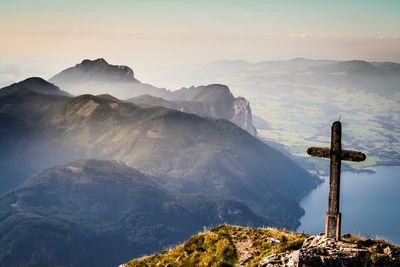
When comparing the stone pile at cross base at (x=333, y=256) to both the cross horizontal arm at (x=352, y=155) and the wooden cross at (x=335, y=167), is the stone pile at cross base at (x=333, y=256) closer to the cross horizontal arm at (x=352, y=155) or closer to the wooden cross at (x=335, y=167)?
the wooden cross at (x=335, y=167)

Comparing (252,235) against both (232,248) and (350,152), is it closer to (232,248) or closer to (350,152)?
(232,248)

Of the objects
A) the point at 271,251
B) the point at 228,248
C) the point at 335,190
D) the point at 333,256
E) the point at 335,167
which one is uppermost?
the point at 335,167

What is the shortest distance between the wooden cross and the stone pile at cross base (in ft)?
1.72

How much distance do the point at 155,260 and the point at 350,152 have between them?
11.6 metres

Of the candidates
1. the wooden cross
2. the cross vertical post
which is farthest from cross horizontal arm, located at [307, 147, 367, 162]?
the cross vertical post

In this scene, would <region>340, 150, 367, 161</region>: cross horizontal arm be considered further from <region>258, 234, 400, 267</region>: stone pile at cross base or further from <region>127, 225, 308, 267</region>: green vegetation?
<region>127, 225, 308, 267</region>: green vegetation

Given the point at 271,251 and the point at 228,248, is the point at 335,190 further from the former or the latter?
the point at 228,248

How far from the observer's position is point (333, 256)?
49.2ft

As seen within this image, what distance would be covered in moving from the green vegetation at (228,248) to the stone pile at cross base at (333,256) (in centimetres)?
207

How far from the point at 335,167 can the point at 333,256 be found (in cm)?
415

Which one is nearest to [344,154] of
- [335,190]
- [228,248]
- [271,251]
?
[335,190]

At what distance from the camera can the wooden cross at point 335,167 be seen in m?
17.2

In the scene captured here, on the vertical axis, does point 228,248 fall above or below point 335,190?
below

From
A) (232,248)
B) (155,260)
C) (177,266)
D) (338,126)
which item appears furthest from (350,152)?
(155,260)
